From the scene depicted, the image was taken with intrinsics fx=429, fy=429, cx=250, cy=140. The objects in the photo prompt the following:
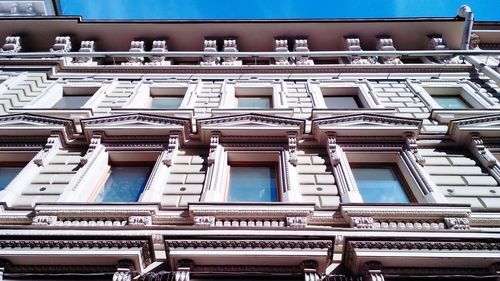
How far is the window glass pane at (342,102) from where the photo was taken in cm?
1491

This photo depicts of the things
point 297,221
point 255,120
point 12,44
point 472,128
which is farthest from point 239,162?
point 12,44

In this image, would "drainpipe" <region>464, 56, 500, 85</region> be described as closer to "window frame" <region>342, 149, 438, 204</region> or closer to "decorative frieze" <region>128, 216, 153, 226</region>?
"window frame" <region>342, 149, 438, 204</region>

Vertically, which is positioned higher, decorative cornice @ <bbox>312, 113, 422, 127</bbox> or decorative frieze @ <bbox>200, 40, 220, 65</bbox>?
decorative frieze @ <bbox>200, 40, 220, 65</bbox>

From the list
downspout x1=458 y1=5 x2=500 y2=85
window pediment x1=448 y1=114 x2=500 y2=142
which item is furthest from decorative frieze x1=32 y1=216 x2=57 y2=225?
downspout x1=458 y1=5 x2=500 y2=85

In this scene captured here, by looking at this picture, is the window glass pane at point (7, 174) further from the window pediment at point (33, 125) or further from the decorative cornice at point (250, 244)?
the decorative cornice at point (250, 244)

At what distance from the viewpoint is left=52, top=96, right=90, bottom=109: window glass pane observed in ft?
50.1

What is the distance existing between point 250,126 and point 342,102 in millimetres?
4686

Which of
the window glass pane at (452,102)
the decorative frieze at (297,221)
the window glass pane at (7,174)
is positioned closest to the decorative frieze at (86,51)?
the window glass pane at (7,174)

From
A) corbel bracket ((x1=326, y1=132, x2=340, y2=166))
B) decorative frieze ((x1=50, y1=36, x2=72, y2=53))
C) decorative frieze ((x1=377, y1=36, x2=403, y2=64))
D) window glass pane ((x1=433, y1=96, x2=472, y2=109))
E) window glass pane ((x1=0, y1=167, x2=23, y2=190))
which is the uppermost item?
decorative frieze ((x1=50, y1=36, x2=72, y2=53))

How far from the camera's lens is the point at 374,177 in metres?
11.3

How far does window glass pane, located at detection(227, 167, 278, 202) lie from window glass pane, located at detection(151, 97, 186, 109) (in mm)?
4797

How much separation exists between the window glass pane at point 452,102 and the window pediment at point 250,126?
6157 mm

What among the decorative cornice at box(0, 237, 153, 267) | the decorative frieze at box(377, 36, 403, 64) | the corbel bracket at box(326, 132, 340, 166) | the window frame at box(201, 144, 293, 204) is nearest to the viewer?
the decorative cornice at box(0, 237, 153, 267)

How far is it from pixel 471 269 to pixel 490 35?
1561 centimetres
